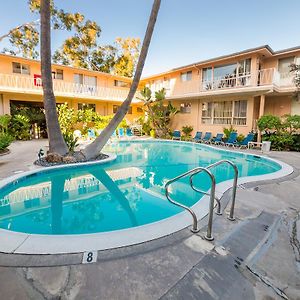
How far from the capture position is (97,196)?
6.45 m

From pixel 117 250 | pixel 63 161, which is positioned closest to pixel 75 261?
pixel 117 250

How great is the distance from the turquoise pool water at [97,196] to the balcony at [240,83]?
689 cm

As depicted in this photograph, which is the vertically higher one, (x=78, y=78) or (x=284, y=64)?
(x=284, y=64)

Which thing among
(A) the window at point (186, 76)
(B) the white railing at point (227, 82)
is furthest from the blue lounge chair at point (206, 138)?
(A) the window at point (186, 76)

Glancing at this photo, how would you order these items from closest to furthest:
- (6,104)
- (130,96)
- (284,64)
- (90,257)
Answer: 1. (90,257)
2. (130,96)
3. (284,64)
4. (6,104)

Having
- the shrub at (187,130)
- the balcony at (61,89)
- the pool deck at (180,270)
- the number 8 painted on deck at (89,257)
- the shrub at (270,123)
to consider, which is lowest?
the number 8 painted on deck at (89,257)

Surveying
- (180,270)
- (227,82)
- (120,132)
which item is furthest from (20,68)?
(180,270)

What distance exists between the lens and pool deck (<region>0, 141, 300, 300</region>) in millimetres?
2311

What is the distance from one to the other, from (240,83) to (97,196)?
1438cm

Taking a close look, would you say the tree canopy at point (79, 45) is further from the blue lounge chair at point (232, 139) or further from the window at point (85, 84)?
the blue lounge chair at point (232, 139)

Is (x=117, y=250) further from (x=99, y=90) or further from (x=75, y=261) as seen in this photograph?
(x=99, y=90)

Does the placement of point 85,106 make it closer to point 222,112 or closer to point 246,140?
point 222,112

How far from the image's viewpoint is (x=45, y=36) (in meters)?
8.35

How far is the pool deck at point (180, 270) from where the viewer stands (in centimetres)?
231
